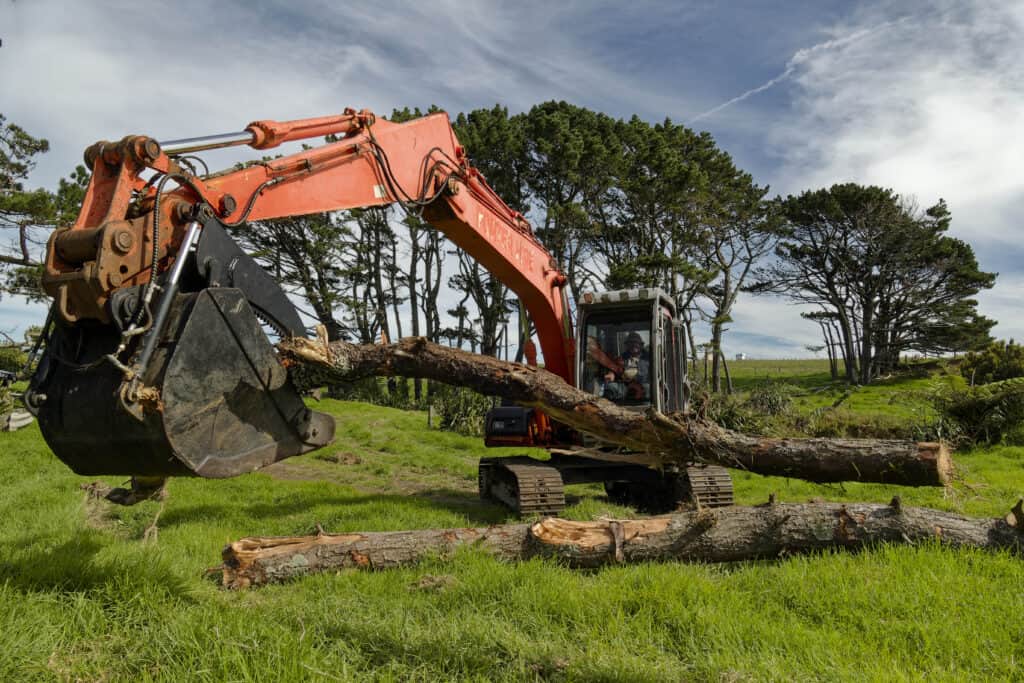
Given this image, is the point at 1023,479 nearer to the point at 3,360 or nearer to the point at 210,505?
the point at 210,505

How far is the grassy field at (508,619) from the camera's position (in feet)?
10.8

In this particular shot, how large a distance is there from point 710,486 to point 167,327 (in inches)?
250

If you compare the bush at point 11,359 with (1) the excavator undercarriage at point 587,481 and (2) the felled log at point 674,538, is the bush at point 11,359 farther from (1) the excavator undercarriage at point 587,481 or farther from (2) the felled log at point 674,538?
(2) the felled log at point 674,538

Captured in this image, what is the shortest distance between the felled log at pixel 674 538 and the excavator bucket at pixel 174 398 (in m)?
1.64

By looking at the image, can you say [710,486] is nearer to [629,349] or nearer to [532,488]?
[629,349]

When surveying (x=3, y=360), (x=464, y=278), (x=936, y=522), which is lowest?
(x=936, y=522)

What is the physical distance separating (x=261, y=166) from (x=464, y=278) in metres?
27.9

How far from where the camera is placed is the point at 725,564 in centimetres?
534

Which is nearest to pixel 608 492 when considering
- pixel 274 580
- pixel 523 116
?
pixel 274 580

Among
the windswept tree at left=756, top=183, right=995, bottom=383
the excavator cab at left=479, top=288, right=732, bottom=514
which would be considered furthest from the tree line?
the excavator cab at left=479, top=288, right=732, bottom=514

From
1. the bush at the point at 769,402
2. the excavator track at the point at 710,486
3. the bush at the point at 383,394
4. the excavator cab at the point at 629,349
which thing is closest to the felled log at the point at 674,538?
the excavator track at the point at 710,486

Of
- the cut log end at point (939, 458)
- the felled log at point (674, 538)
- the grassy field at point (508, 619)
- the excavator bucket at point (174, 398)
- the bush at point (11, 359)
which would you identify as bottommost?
the grassy field at point (508, 619)

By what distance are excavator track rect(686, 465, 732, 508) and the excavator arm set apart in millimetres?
4948

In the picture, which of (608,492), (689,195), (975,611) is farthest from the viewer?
(689,195)
